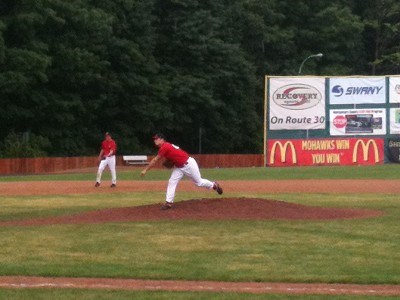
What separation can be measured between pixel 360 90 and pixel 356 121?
5.64ft

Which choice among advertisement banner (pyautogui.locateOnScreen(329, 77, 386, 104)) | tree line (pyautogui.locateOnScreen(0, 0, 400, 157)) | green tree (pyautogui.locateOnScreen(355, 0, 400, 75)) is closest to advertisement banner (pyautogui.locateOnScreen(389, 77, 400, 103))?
advertisement banner (pyautogui.locateOnScreen(329, 77, 386, 104))

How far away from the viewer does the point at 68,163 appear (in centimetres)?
Result: 5825

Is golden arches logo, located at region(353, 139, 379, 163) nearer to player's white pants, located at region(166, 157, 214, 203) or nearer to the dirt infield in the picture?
the dirt infield

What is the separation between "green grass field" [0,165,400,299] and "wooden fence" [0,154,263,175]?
97.5 feet

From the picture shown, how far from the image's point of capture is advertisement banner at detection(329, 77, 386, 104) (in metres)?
57.2

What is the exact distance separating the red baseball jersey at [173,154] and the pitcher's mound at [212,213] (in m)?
1.02

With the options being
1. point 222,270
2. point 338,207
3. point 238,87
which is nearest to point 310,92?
point 238,87

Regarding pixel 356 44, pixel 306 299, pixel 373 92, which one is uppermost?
pixel 356 44

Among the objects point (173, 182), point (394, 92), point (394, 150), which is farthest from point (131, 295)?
point (394, 150)

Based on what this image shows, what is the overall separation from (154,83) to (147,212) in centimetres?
4900

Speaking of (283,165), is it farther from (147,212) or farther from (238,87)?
(147,212)

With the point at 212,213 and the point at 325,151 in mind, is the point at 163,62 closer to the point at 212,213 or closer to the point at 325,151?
the point at 325,151

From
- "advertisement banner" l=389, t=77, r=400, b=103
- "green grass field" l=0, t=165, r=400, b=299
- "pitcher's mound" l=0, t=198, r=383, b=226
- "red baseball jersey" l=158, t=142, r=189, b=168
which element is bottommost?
"green grass field" l=0, t=165, r=400, b=299

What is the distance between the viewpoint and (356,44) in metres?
93.4
